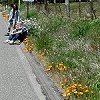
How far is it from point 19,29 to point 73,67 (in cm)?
861

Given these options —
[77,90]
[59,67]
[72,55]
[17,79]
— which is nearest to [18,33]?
[72,55]

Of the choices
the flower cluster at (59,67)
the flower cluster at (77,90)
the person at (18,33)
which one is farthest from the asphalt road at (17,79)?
the person at (18,33)

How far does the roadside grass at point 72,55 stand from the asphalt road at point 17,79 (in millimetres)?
523

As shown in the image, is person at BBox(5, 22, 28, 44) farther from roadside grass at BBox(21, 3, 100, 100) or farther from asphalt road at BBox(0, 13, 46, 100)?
asphalt road at BBox(0, 13, 46, 100)

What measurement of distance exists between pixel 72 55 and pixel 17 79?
1572 millimetres

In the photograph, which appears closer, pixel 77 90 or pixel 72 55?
pixel 77 90

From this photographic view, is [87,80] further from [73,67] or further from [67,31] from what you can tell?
[67,31]

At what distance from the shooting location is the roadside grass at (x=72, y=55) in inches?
291

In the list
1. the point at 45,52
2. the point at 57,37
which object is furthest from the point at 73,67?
the point at 57,37

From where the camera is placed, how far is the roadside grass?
7398 millimetres

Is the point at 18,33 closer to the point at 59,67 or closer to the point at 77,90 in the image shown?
the point at 59,67

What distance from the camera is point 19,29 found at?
17.6 metres

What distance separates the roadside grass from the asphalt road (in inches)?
20.6

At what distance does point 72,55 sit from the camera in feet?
34.5
